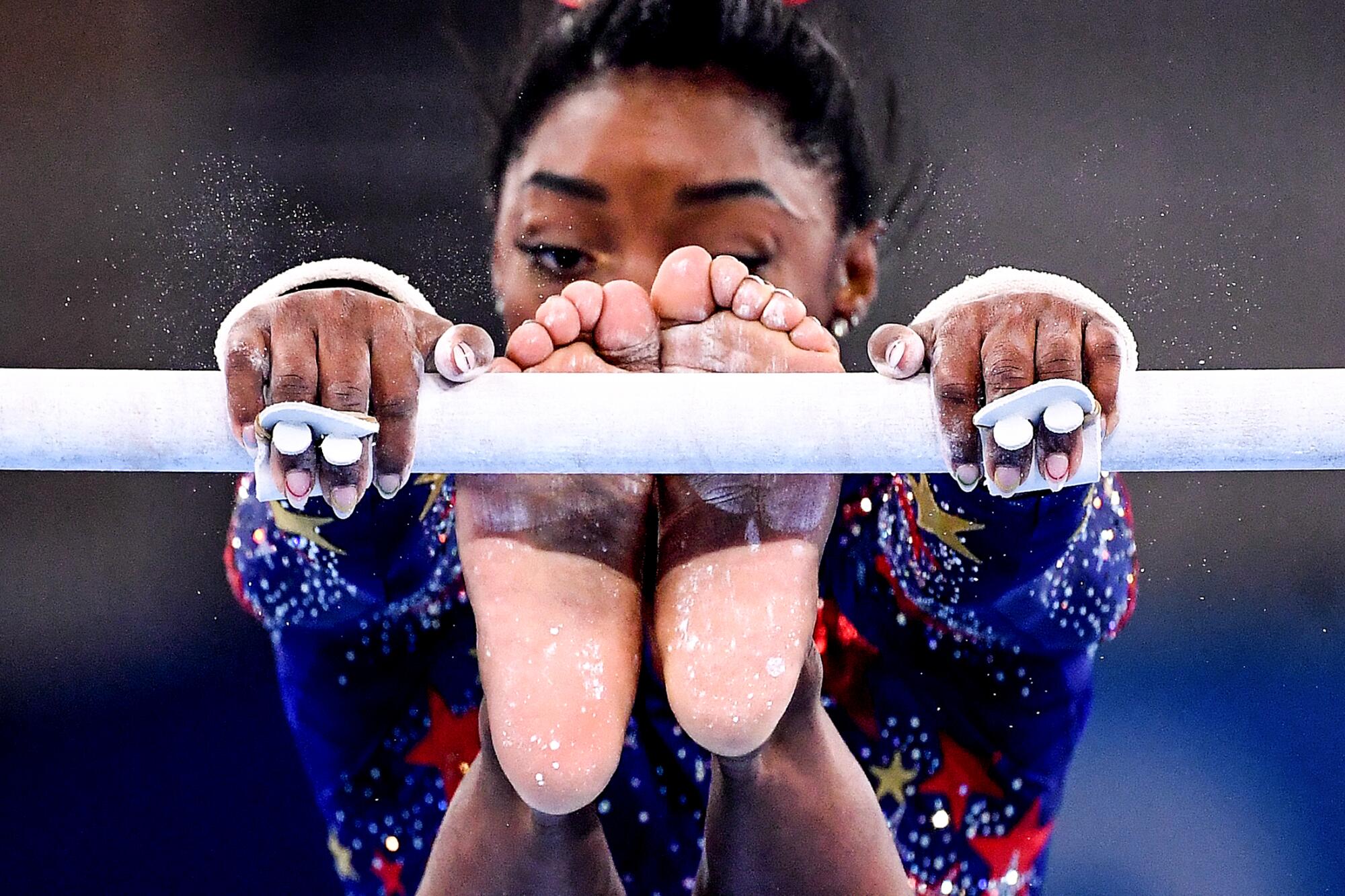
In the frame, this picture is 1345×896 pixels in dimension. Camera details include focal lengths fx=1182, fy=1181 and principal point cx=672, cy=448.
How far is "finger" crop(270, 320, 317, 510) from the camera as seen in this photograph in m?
0.56

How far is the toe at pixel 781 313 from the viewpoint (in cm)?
68

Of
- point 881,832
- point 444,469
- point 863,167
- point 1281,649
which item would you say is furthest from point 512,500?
point 1281,649

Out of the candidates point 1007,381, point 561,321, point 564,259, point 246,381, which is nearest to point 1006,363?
point 1007,381

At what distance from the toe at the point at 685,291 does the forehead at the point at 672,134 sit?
0.82 feet

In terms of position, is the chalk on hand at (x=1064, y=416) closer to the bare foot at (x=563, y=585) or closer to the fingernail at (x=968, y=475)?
the fingernail at (x=968, y=475)

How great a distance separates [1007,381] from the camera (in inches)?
22.0

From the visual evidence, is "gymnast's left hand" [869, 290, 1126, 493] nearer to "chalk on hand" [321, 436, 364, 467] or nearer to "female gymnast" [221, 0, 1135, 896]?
"female gymnast" [221, 0, 1135, 896]

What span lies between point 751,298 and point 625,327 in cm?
7

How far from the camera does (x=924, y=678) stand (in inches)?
39.0

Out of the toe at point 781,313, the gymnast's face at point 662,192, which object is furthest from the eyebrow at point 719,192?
the toe at point 781,313

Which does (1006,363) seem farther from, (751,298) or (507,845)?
(507,845)

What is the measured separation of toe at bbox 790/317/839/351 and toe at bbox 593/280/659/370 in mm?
82

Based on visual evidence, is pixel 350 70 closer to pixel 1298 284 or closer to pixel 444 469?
pixel 444 469

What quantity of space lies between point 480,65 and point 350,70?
0.45 feet
